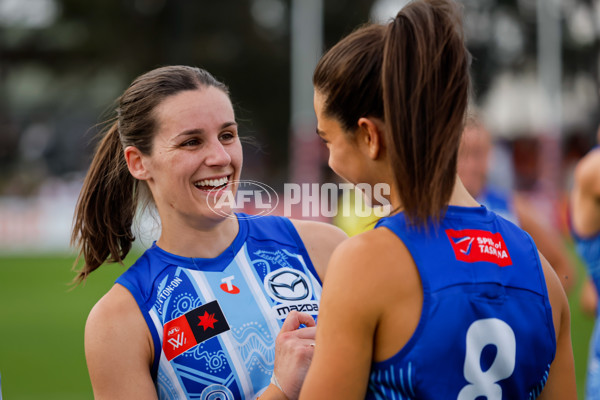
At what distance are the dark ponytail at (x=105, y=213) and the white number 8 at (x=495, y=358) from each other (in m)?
1.31

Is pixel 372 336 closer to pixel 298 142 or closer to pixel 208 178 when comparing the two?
pixel 208 178

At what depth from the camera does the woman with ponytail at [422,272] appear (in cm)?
174

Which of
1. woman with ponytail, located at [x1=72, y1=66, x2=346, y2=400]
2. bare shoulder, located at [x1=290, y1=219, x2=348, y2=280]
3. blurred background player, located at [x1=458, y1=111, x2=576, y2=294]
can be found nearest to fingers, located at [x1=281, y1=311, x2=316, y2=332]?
woman with ponytail, located at [x1=72, y1=66, x2=346, y2=400]

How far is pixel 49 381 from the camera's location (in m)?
7.60

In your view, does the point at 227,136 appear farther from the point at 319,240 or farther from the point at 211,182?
the point at 319,240

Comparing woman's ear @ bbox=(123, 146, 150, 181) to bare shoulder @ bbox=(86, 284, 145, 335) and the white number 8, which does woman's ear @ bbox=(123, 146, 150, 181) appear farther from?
the white number 8

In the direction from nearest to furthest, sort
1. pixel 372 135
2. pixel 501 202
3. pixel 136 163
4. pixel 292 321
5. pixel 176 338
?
pixel 372 135
pixel 292 321
pixel 176 338
pixel 136 163
pixel 501 202

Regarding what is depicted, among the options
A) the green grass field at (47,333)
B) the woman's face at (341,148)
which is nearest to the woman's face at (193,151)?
the woman's face at (341,148)

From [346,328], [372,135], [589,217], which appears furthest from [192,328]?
[589,217]

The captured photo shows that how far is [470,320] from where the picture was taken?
1770 mm

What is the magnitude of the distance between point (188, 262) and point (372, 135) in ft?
2.94

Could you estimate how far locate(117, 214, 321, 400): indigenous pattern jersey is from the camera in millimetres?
2346

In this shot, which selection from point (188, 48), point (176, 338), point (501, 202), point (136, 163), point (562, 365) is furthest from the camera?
point (188, 48)

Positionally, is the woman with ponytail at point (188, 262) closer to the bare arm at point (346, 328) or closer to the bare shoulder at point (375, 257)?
the bare arm at point (346, 328)
